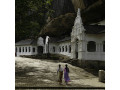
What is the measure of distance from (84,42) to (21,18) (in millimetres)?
10638

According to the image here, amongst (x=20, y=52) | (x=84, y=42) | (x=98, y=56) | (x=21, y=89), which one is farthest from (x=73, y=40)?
(x=20, y=52)

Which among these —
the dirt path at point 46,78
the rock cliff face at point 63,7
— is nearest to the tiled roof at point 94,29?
the dirt path at point 46,78

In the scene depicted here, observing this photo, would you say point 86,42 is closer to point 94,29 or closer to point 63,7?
point 94,29

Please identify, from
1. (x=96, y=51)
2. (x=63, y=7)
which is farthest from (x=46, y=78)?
(x=63, y=7)

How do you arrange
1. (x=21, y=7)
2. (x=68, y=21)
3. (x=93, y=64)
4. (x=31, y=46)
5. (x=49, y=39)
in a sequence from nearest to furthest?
(x=21, y=7), (x=93, y=64), (x=68, y=21), (x=49, y=39), (x=31, y=46)

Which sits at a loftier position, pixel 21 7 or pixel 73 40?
pixel 21 7

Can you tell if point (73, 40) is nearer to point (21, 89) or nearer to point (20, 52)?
point (21, 89)

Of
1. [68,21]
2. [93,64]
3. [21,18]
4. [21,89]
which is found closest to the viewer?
[21,89]

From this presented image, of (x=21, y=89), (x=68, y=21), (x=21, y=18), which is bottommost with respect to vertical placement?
(x=21, y=89)

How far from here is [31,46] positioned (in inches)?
1679

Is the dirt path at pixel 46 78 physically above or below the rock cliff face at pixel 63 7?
below

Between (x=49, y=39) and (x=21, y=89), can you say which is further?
(x=49, y=39)

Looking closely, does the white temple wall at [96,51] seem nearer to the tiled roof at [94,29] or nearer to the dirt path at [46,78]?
the tiled roof at [94,29]

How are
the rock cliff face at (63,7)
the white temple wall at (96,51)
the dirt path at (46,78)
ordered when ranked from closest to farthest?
the dirt path at (46,78) < the white temple wall at (96,51) < the rock cliff face at (63,7)
